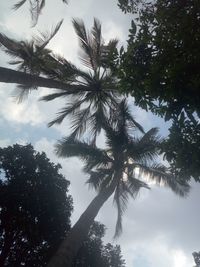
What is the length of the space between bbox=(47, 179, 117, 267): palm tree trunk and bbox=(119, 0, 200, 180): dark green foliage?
6.26 meters

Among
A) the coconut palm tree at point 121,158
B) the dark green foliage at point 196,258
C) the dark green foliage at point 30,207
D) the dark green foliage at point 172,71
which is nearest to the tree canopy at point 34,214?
the dark green foliage at point 30,207

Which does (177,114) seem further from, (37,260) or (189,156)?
(37,260)

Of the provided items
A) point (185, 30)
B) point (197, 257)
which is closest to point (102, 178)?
point (185, 30)

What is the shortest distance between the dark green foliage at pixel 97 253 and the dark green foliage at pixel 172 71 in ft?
46.1

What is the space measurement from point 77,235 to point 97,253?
27.7 feet

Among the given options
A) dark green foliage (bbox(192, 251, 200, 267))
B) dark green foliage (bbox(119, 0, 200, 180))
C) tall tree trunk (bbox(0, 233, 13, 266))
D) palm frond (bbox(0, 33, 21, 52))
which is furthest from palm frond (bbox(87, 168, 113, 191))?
dark green foliage (bbox(192, 251, 200, 267))

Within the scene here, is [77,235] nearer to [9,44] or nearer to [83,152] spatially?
[83,152]

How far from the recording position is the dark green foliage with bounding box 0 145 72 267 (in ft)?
56.6

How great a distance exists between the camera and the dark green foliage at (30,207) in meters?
17.2

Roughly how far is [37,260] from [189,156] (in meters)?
13.9

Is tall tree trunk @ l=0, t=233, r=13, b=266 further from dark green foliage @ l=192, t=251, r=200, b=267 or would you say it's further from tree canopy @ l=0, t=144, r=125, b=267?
dark green foliage @ l=192, t=251, r=200, b=267

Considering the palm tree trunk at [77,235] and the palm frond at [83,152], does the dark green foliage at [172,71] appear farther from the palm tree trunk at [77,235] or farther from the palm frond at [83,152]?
the palm frond at [83,152]

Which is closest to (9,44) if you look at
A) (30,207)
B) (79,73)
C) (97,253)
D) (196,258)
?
(79,73)

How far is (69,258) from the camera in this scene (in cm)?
1095
